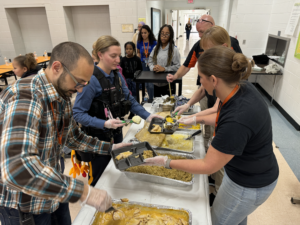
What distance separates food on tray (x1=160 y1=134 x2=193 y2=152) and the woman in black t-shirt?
1.49 ft

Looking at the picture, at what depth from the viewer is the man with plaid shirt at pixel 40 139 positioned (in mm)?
769

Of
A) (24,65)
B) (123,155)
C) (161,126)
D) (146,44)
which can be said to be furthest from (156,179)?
(146,44)

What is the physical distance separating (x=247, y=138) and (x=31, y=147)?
0.97m

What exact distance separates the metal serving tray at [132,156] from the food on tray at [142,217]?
278mm

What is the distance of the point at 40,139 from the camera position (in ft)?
3.14

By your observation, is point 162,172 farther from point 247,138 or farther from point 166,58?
point 166,58

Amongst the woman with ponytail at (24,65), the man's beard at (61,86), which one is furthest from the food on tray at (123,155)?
the woman with ponytail at (24,65)

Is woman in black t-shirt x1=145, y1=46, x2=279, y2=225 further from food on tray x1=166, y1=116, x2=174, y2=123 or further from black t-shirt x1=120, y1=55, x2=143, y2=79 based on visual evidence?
black t-shirt x1=120, y1=55, x2=143, y2=79

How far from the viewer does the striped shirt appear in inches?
30.0

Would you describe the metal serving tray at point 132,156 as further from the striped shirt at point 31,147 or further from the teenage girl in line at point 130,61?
the teenage girl in line at point 130,61

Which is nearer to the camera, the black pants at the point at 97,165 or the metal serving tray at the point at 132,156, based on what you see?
the metal serving tray at the point at 132,156

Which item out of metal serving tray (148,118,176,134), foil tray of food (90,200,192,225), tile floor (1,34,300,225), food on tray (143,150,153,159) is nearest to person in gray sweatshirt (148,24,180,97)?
metal serving tray (148,118,176,134)

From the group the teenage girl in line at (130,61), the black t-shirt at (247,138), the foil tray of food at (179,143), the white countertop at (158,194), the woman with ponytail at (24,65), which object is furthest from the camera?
the teenage girl in line at (130,61)

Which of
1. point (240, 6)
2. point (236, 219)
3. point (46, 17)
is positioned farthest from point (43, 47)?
point (236, 219)
